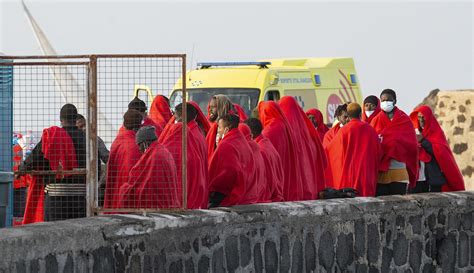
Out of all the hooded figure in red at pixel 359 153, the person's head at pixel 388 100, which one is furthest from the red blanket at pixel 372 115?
the hooded figure in red at pixel 359 153

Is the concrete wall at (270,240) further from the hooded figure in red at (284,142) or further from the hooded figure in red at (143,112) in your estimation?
the hooded figure in red at (284,142)

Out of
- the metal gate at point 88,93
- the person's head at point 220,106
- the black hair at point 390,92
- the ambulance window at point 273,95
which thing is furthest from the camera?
the ambulance window at point 273,95

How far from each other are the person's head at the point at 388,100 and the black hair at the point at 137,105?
4.50 metres

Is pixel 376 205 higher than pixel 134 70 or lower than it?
lower

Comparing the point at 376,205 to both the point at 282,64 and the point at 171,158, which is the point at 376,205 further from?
the point at 282,64

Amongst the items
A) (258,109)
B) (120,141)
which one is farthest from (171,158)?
(258,109)

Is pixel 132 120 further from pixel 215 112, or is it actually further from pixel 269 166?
pixel 215 112

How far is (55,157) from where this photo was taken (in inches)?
476

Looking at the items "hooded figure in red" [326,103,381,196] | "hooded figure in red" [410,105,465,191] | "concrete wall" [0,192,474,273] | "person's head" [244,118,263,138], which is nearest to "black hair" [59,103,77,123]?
"person's head" [244,118,263,138]

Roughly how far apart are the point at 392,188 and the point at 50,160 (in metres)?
4.42

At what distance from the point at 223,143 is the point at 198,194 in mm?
532

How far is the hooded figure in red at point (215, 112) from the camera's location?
13289 millimetres

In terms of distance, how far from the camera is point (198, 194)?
39.1 ft

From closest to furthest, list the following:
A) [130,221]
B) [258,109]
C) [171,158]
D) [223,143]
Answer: [130,221], [171,158], [223,143], [258,109]
